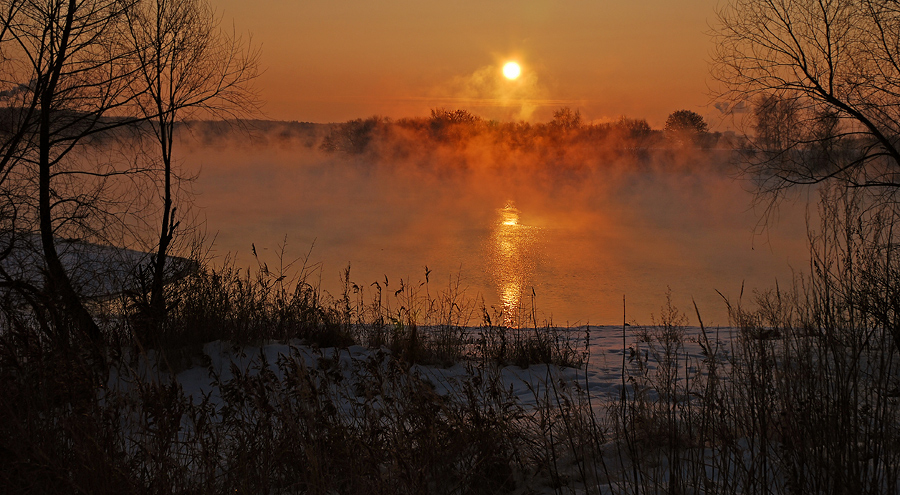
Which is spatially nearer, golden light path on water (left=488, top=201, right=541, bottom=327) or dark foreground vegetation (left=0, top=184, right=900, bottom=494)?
dark foreground vegetation (left=0, top=184, right=900, bottom=494)

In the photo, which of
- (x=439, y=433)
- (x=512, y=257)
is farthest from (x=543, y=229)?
(x=439, y=433)

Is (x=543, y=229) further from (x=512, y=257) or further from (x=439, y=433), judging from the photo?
(x=439, y=433)

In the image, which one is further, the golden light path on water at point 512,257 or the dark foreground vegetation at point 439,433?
the golden light path on water at point 512,257

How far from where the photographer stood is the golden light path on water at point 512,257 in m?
14.9

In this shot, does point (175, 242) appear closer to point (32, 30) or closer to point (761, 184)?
point (32, 30)

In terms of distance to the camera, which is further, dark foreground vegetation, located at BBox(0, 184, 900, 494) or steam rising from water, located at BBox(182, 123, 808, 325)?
steam rising from water, located at BBox(182, 123, 808, 325)

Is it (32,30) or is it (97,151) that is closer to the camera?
(32,30)

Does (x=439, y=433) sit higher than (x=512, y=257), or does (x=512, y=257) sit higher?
(x=439, y=433)

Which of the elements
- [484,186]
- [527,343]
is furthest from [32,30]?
[484,186]

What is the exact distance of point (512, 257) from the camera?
19875mm

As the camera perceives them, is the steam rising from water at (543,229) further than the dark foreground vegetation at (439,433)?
Yes

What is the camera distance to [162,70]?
688cm

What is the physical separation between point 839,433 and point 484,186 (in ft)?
140

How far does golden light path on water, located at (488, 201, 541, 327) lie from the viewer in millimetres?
14875
